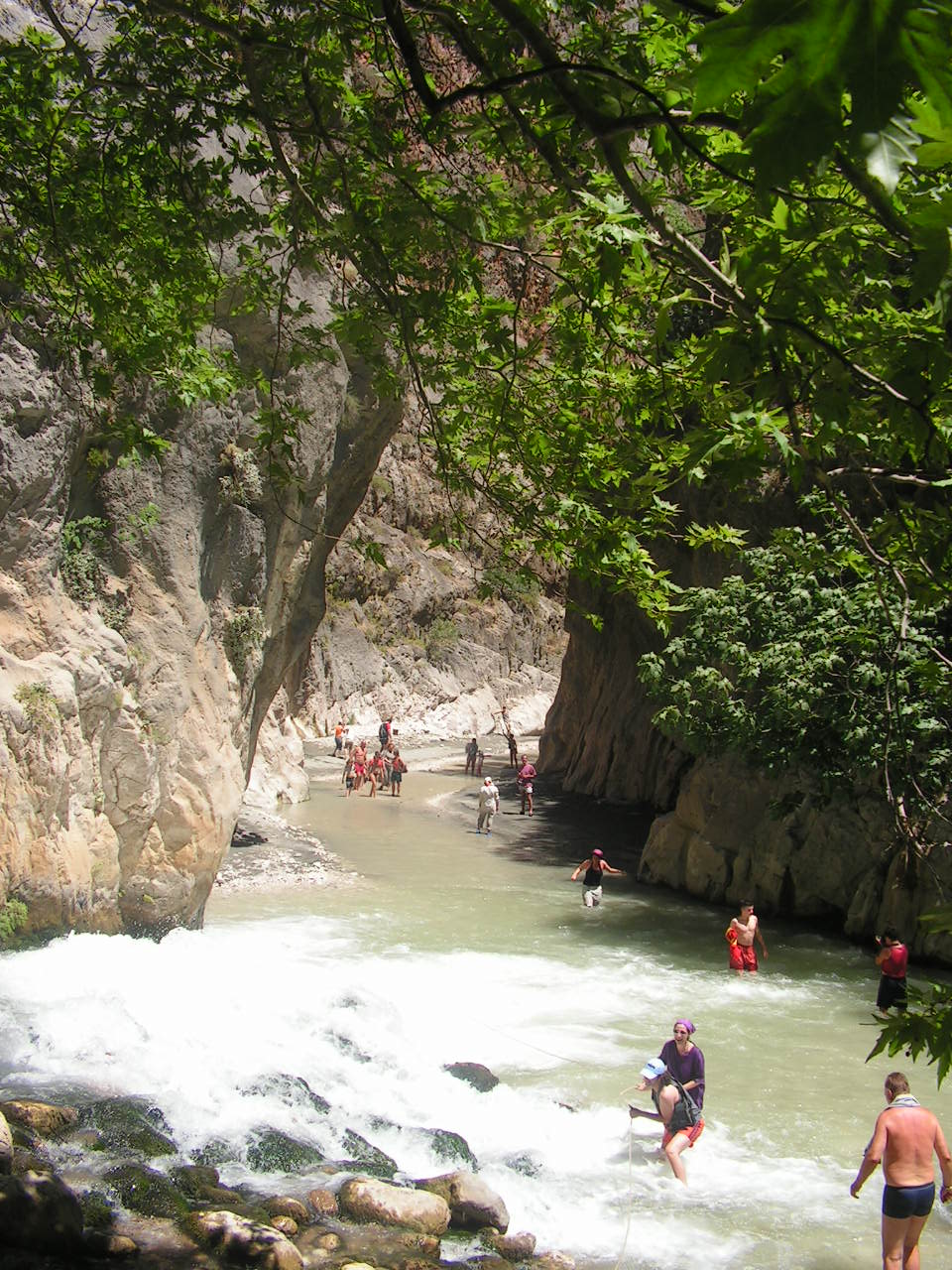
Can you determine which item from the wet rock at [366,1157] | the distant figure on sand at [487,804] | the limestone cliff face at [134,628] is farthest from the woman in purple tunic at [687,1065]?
the distant figure on sand at [487,804]

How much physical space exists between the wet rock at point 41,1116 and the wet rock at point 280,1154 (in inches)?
50.2

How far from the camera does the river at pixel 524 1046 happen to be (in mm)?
8289

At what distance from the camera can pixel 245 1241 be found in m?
6.39

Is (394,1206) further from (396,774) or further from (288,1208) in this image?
(396,774)

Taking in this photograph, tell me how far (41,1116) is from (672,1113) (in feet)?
15.6

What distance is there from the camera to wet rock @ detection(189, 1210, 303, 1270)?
247 inches

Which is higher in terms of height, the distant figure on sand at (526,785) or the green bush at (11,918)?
the distant figure on sand at (526,785)

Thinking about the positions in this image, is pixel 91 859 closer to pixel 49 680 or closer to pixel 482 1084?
pixel 49 680

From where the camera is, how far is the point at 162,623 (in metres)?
13.2

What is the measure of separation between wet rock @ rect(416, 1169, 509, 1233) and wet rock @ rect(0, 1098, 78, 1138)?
2459mm

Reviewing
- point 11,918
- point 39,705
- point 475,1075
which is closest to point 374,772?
point 39,705

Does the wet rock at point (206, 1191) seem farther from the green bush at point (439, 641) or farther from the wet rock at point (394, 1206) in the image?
the green bush at point (439, 641)

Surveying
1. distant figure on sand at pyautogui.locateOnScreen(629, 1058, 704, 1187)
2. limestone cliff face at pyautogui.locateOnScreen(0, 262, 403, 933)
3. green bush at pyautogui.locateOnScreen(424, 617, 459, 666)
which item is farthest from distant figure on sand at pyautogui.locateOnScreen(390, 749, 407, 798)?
distant figure on sand at pyautogui.locateOnScreen(629, 1058, 704, 1187)

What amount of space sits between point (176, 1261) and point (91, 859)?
6.01 m
